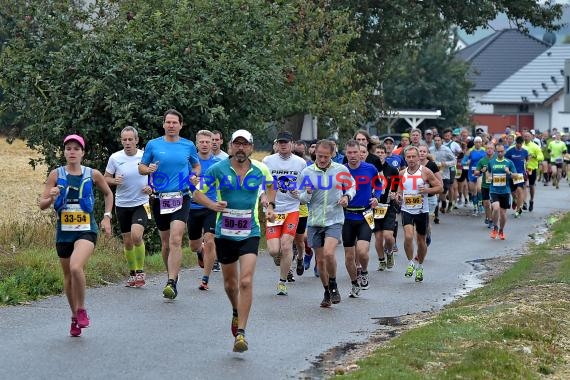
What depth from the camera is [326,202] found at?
46.8 feet

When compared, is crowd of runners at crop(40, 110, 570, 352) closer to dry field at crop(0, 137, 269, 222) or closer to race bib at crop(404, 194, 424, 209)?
race bib at crop(404, 194, 424, 209)

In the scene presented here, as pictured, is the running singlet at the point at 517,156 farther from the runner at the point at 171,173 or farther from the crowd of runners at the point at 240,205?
the runner at the point at 171,173

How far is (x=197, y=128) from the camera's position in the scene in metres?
20.8

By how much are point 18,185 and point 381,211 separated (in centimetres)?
1398

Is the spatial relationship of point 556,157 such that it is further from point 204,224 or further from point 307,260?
point 204,224

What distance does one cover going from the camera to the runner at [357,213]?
590 inches

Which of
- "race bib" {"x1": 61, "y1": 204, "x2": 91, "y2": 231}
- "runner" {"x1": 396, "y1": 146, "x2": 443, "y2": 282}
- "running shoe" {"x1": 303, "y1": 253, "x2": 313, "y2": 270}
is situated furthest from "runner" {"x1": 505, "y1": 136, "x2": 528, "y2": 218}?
"race bib" {"x1": 61, "y1": 204, "x2": 91, "y2": 231}

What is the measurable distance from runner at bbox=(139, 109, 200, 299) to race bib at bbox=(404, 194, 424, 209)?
406 cm

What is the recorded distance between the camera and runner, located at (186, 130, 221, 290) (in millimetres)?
15352

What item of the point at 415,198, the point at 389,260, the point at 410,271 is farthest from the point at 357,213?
the point at 389,260

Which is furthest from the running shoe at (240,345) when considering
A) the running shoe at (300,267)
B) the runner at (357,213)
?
the running shoe at (300,267)

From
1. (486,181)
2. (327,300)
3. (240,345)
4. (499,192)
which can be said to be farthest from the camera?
(486,181)

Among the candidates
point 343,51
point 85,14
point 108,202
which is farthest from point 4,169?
point 108,202

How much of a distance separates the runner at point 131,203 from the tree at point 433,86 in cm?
5292
